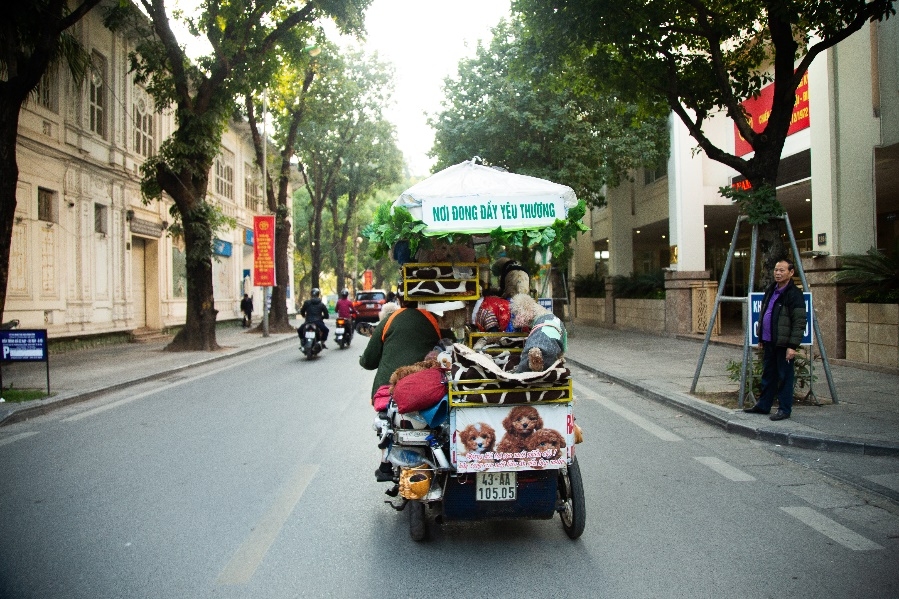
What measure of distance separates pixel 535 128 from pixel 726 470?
16.6 meters

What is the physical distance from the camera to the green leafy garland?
15.1 feet

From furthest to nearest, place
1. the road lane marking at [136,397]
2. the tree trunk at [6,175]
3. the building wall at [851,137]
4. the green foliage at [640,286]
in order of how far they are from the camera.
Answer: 1. the green foliage at [640,286]
2. the building wall at [851,137]
3. the tree trunk at [6,175]
4. the road lane marking at [136,397]

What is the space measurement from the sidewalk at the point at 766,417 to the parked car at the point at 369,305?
10287 mm

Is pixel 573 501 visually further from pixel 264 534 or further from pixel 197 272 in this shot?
pixel 197 272

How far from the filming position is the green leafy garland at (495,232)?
4598 millimetres

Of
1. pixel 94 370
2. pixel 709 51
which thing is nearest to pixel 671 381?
pixel 709 51

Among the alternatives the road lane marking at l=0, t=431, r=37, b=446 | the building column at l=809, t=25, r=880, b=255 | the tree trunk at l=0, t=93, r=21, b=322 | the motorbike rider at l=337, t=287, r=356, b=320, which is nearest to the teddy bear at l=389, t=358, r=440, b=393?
the road lane marking at l=0, t=431, r=37, b=446

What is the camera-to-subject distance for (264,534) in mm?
4508

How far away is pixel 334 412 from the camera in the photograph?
9227mm

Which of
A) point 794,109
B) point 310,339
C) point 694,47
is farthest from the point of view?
point 310,339

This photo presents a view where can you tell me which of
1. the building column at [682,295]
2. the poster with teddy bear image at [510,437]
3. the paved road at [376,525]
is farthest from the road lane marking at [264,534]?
the building column at [682,295]

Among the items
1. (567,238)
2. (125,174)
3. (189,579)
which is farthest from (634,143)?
(189,579)

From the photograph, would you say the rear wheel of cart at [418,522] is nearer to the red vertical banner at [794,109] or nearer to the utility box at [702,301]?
the red vertical banner at [794,109]

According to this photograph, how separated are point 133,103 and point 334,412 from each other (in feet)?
57.7
